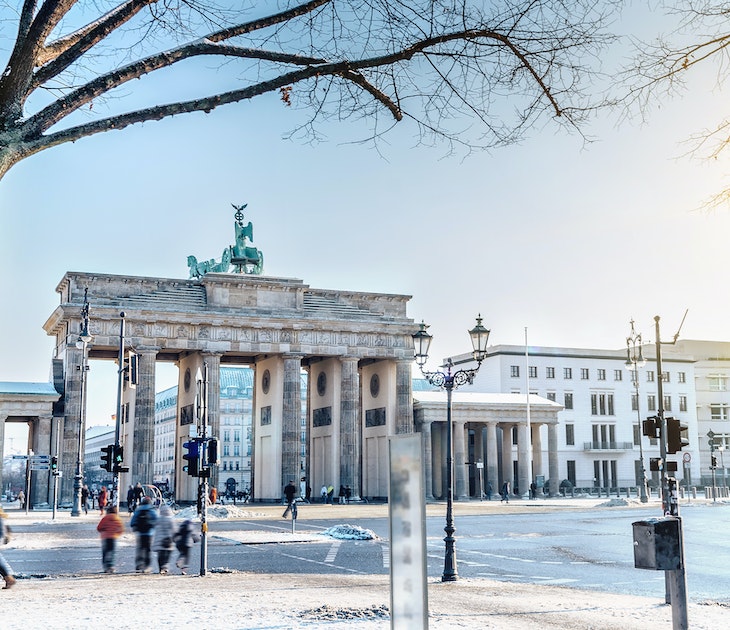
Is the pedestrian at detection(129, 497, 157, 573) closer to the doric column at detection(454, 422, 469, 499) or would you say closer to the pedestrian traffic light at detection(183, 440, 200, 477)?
the pedestrian traffic light at detection(183, 440, 200, 477)

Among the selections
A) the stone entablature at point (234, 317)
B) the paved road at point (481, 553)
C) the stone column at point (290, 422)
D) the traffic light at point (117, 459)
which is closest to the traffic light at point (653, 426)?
the paved road at point (481, 553)

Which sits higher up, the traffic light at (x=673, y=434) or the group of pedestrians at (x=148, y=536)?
the traffic light at (x=673, y=434)

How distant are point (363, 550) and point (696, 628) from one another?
48.1ft

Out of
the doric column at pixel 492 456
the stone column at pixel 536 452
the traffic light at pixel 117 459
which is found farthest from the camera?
the stone column at pixel 536 452

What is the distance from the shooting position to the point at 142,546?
20.3m

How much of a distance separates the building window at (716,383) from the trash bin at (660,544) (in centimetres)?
10944

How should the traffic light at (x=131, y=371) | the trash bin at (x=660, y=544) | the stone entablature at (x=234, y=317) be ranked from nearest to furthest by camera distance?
the trash bin at (x=660, y=544) < the traffic light at (x=131, y=371) < the stone entablature at (x=234, y=317)

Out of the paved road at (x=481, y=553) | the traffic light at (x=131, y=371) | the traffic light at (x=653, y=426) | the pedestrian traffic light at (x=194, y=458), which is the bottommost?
the paved road at (x=481, y=553)

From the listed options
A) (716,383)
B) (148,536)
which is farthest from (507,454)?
(148,536)

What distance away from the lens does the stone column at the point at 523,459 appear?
76188 mm

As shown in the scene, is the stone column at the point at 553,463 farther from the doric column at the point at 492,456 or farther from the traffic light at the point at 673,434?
the traffic light at the point at 673,434

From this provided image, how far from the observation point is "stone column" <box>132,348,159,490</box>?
6272 centimetres

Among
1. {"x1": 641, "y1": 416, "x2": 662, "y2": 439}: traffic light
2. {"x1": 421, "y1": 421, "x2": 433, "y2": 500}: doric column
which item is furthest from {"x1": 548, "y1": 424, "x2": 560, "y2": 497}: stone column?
{"x1": 641, "y1": 416, "x2": 662, "y2": 439}: traffic light

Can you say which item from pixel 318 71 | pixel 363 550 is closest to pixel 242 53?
A: pixel 318 71
